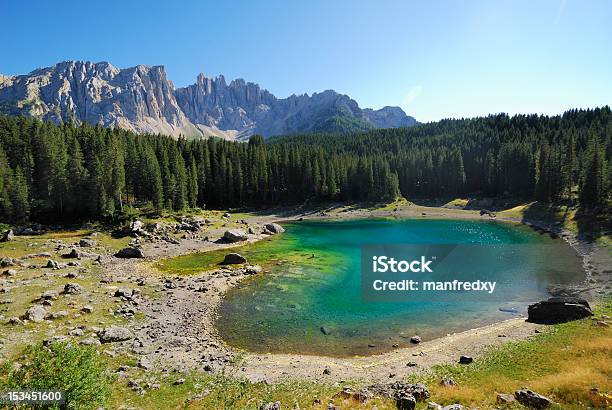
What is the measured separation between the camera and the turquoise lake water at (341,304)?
34.3 m

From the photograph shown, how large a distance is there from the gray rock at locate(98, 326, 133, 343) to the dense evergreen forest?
58.2 metres

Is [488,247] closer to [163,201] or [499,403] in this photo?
[499,403]

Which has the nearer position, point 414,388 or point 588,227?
point 414,388

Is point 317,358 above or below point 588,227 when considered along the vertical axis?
below

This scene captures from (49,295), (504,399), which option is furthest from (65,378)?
(49,295)

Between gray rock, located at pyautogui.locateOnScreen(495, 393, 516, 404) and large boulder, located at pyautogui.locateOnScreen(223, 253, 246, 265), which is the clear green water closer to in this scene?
large boulder, located at pyautogui.locateOnScreen(223, 253, 246, 265)

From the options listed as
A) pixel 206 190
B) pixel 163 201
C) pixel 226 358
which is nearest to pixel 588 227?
pixel 226 358

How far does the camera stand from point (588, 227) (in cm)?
8056

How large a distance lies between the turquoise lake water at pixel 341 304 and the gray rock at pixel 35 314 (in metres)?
16.4

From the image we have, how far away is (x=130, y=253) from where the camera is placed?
204ft

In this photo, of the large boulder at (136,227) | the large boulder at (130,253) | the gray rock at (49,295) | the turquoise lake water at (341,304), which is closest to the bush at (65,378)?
the turquoise lake water at (341,304)

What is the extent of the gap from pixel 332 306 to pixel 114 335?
78.3ft

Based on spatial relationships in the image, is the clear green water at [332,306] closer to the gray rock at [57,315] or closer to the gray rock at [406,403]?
the gray rock at [406,403]

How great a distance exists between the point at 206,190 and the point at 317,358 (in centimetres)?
11525
